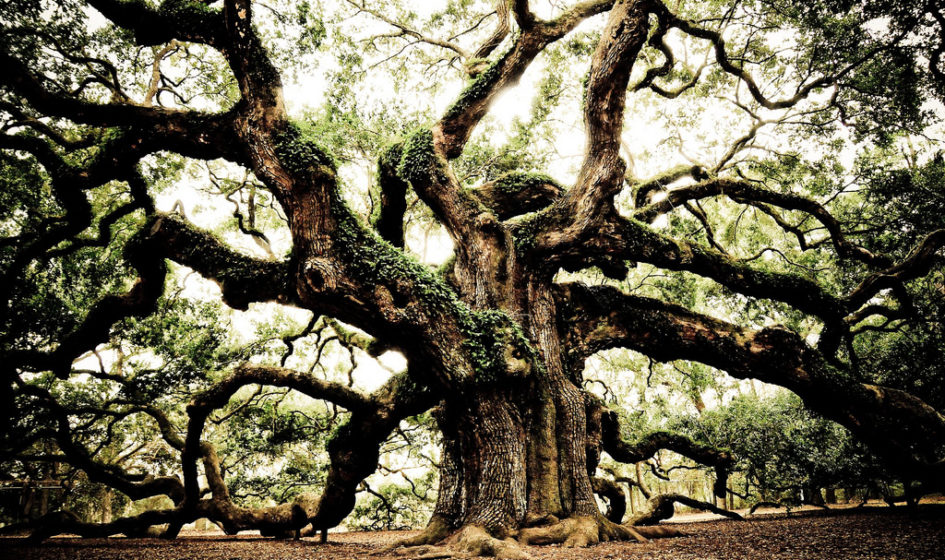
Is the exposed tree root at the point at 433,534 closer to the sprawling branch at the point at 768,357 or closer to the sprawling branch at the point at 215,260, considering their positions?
the sprawling branch at the point at 768,357

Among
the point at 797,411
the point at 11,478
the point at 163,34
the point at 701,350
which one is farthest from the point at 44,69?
the point at 797,411

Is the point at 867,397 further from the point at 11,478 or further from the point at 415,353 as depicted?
the point at 11,478

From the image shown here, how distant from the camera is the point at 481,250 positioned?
6.70 m

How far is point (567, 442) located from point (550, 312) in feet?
6.46

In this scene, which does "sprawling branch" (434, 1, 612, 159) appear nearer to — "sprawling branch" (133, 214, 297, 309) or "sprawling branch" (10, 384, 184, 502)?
"sprawling branch" (133, 214, 297, 309)

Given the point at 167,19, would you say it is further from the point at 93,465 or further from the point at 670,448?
the point at 670,448

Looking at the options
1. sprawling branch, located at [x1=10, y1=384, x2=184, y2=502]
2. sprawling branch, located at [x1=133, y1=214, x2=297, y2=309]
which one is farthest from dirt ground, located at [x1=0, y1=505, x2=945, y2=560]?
sprawling branch, located at [x1=133, y1=214, x2=297, y2=309]

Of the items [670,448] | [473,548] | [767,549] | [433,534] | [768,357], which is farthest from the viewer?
[670,448]

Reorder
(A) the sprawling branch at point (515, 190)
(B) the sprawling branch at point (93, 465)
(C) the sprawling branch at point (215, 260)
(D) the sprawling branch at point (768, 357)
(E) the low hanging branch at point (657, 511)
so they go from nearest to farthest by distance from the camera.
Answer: (C) the sprawling branch at point (215, 260) < (D) the sprawling branch at point (768, 357) < (B) the sprawling branch at point (93, 465) < (A) the sprawling branch at point (515, 190) < (E) the low hanging branch at point (657, 511)

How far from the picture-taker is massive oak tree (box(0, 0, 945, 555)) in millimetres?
5375

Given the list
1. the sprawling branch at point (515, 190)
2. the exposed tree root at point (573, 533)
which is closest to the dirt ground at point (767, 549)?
the exposed tree root at point (573, 533)

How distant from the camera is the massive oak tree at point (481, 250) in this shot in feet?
17.6

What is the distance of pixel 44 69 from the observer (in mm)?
6457

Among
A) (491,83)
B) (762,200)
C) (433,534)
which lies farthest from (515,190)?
(433,534)
